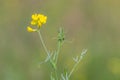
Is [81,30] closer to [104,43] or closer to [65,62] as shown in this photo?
[104,43]

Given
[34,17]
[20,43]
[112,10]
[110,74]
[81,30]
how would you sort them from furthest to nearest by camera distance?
[112,10], [81,30], [20,43], [110,74], [34,17]

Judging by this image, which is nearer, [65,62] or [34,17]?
[34,17]

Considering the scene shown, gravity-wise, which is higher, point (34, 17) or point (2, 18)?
point (34, 17)

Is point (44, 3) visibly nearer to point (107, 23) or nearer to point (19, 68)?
point (107, 23)

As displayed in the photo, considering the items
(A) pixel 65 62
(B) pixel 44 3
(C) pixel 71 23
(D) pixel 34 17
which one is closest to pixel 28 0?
(B) pixel 44 3

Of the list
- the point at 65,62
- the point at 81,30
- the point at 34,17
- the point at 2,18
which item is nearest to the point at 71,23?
the point at 81,30

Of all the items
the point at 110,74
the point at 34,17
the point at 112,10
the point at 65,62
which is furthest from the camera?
the point at 112,10
